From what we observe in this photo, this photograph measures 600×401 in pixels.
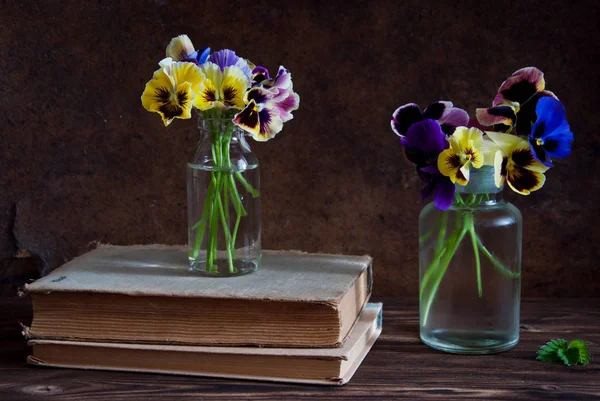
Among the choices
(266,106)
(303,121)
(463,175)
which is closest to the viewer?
(463,175)

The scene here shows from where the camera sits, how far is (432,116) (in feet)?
3.63

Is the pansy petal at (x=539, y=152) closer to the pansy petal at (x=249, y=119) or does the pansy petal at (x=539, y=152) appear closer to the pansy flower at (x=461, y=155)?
the pansy flower at (x=461, y=155)

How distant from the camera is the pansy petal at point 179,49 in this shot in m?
1.14

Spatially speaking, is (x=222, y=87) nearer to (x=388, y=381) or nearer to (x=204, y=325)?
(x=204, y=325)

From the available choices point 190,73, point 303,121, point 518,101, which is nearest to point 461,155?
point 518,101

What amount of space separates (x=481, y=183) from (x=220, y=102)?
1.24ft

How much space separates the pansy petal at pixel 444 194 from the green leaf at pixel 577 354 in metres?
0.27

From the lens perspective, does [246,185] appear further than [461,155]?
Yes

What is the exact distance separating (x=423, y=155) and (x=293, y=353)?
12.4 inches

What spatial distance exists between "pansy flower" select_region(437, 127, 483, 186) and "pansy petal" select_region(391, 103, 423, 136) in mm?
74

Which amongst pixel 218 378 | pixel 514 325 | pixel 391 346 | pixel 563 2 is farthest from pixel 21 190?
pixel 563 2

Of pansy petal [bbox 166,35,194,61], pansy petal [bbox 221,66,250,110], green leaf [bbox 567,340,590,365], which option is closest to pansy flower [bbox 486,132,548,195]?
green leaf [bbox 567,340,590,365]

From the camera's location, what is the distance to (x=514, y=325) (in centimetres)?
116

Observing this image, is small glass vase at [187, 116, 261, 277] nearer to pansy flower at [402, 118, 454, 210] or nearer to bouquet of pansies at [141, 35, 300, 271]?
bouquet of pansies at [141, 35, 300, 271]
